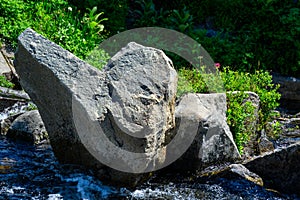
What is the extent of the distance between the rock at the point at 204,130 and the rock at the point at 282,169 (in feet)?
1.62

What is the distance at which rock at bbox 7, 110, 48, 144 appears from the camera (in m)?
6.90

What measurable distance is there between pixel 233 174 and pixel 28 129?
303 centimetres

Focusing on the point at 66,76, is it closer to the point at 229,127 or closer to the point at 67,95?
the point at 67,95

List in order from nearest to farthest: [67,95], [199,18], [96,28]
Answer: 1. [67,95]
2. [96,28]
3. [199,18]

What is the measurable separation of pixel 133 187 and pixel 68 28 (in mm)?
5122

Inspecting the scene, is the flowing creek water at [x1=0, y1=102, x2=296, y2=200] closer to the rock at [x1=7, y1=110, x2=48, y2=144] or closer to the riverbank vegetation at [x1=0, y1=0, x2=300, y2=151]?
the rock at [x1=7, y1=110, x2=48, y2=144]

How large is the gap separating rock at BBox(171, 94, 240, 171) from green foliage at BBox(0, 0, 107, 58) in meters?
3.82

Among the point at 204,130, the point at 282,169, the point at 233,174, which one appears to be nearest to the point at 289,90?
the point at 282,169

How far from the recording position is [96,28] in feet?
34.7

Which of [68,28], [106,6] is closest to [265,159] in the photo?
[68,28]

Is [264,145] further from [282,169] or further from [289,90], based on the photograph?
[289,90]

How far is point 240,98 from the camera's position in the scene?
7309 millimetres

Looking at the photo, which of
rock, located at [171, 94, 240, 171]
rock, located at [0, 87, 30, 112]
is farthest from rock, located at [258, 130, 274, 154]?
rock, located at [0, 87, 30, 112]

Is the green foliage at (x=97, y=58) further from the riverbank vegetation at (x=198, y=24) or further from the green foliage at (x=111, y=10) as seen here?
the green foliage at (x=111, y=10)
